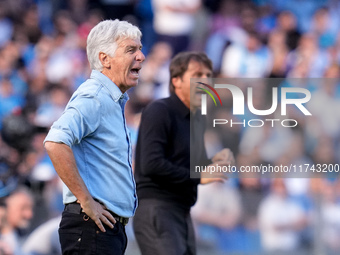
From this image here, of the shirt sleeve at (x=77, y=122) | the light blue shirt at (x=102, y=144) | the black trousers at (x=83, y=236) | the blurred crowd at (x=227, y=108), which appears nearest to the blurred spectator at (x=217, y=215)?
the blurred crowd at (x=227, y=108)

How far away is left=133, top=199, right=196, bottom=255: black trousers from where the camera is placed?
5.01 meters

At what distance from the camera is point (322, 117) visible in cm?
935

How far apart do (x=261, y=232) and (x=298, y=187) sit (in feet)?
2.18

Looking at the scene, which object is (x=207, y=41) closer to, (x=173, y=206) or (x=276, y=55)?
(x=276, y=55)

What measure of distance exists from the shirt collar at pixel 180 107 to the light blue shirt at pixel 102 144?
1.36 m

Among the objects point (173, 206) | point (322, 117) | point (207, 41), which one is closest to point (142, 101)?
point (207, 41)

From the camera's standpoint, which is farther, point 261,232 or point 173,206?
point 261,232

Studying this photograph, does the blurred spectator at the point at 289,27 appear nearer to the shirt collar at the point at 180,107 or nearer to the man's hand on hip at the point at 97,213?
the shirt collar at the point at 180,107

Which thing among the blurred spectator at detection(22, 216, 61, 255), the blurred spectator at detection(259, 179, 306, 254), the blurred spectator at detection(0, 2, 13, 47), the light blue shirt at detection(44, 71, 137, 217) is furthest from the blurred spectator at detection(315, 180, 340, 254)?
the blurred spectator at detection(0, 2, 13, 47)

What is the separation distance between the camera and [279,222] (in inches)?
313

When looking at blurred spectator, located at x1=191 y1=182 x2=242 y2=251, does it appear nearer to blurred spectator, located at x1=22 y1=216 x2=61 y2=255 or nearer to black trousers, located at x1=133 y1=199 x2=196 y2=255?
blurred spectator, located at x1=22 y1=216 x2=61 y2=255

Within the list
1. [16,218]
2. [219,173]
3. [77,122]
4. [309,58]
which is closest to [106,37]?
[77,122]

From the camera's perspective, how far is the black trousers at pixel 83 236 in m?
3.66

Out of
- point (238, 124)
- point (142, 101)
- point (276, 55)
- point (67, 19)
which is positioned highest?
point (67, 19)
